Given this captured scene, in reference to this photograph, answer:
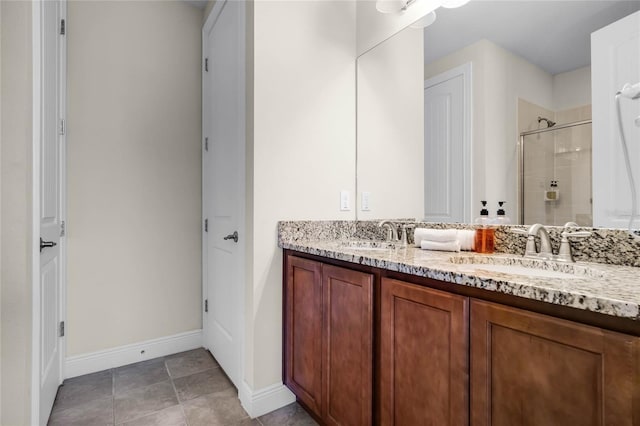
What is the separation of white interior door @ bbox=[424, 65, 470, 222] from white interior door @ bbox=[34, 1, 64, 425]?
1.77m

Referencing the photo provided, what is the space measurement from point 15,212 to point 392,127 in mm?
1773

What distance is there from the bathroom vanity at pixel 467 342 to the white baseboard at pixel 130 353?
1252 millimetres

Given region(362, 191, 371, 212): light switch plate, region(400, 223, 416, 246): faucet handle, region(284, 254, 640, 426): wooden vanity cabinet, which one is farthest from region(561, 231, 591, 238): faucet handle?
region(362, 191, 371, 212): light switch plate

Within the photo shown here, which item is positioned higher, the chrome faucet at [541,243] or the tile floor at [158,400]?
the chrome faucet at [541,243]

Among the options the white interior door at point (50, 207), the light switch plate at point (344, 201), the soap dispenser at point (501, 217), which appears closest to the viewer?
the soap dispenser at point (501, 217)

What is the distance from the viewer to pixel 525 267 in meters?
1.12

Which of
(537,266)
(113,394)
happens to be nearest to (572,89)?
(537,266)

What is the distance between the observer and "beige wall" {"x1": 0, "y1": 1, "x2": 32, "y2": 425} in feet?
3.97

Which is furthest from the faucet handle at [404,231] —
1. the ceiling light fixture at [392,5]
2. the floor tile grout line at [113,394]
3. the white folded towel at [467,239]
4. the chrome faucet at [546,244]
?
the floor tile grout line at [113,394]

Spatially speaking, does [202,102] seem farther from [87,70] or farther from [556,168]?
[556,168]

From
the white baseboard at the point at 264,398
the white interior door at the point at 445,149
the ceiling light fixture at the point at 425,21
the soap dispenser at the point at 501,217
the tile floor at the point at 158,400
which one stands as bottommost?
the tile floor at the point at 158,400

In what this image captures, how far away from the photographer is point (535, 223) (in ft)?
3.99

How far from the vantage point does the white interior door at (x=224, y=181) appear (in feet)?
5.88

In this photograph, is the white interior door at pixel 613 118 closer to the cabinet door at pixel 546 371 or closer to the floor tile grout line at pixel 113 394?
the cabinet door at pixel 546 371
